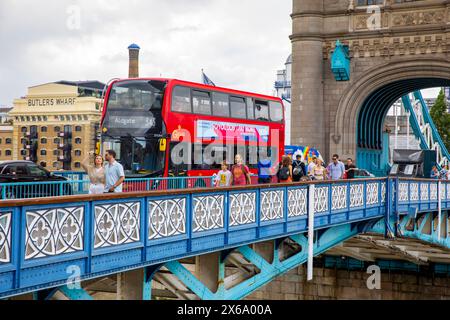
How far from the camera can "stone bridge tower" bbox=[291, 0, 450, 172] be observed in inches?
1350

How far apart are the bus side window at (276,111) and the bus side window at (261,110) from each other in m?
0.25

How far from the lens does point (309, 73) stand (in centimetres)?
3597

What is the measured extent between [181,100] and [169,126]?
0.88 metres

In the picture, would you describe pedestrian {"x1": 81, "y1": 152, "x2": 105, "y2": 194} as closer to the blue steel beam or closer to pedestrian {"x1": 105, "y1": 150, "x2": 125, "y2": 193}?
pedestrian {"x1": 105, "y1": 150, "x2": 125, "y2": 193}

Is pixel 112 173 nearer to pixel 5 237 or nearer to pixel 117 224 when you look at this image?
pixel 117 224

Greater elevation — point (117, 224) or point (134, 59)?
point (134, 59)

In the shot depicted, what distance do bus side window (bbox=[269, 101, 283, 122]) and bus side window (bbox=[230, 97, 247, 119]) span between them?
1.93 metres

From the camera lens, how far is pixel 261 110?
84.1ft

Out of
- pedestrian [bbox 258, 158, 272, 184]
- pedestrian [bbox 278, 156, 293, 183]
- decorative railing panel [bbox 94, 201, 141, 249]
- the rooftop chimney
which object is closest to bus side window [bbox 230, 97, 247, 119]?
pedestrian [bbox 258, 158, 272, 184]

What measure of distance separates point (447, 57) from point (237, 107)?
1385 centimetres

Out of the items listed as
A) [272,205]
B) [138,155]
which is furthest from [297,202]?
[138,155]
